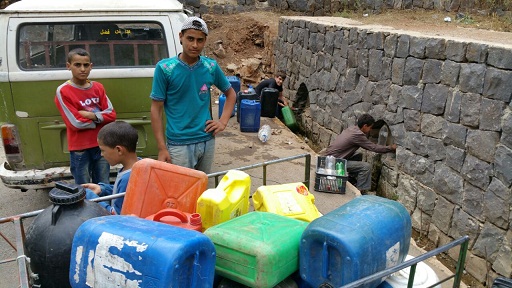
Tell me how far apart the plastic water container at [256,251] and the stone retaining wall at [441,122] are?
303cm

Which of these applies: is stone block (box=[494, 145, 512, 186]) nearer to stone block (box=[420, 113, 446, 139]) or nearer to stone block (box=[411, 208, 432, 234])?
stone block (box=[420, 113, 446, 139])

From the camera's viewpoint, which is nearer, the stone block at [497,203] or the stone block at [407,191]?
the stone block at [497,203]

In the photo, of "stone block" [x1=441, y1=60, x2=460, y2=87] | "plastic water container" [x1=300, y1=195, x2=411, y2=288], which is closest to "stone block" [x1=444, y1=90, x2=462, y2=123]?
"stone block" [x1=441, y1=60, x2=460, y2=87]

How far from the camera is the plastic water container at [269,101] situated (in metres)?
9.25

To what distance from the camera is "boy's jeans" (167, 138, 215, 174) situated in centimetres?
388

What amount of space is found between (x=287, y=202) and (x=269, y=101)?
649 cm

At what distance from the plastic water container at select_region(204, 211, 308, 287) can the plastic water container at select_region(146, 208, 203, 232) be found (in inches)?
6.9

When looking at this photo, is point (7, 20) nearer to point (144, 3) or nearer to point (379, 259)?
point (144, 3)

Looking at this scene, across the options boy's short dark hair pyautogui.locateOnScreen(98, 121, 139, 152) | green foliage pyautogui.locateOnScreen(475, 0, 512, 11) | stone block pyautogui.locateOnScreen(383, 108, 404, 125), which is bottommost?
stone block pyautogui.locateOnScreen(383, 108, 404, 125)

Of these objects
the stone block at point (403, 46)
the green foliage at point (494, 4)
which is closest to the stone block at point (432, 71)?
the stone block at point (403, 46)

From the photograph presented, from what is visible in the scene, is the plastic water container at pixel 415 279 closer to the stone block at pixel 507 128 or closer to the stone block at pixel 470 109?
the stone block at pixel 507 128

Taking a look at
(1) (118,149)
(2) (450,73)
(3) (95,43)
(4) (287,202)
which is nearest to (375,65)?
(2) (450,73)

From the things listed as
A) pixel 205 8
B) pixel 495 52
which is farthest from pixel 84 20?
pixel 205 8

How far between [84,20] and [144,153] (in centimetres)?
141
